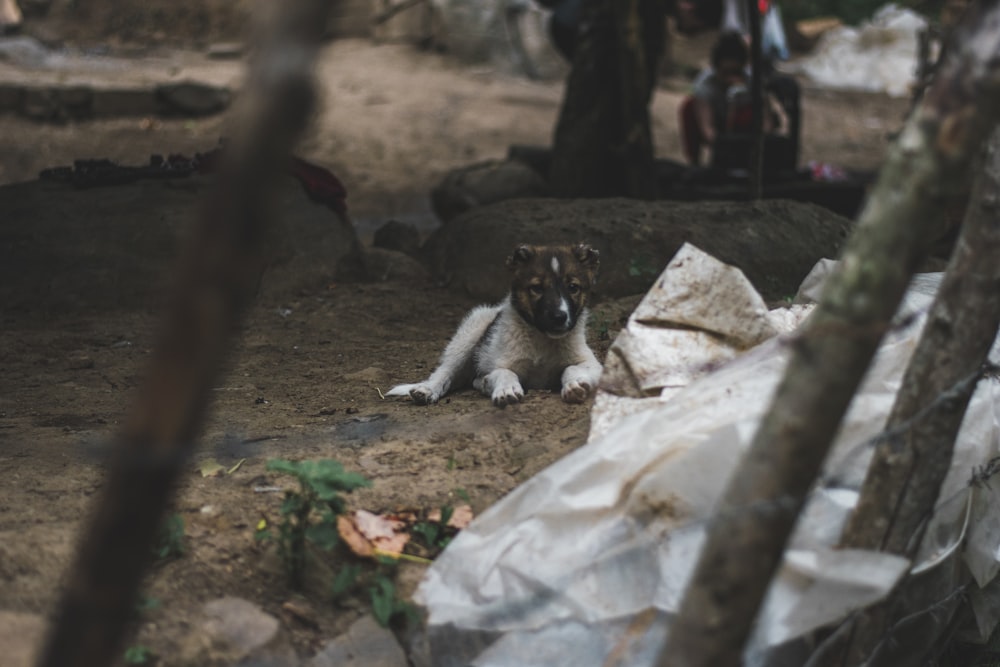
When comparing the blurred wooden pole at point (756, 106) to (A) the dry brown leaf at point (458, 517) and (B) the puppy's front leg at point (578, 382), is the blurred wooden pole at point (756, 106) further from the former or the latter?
(A) the dry brown leaf at point (458, 517)

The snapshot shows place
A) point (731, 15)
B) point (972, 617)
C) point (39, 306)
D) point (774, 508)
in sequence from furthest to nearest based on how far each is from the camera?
1. point (731, 15)
2. point (39, 306)
3. point (972, 617)
4. point (774, 508)

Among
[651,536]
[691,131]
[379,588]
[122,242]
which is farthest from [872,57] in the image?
[379,588]

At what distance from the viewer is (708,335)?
14.3ft

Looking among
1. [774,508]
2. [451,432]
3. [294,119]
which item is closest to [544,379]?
[451,432]

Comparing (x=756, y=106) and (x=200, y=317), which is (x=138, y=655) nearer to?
(x=200, y=317)

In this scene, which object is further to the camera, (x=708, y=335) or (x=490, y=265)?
(x=490, y=265)

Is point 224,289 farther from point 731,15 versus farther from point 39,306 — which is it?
point 731,15

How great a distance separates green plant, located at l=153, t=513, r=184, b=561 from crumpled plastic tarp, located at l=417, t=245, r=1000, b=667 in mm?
805

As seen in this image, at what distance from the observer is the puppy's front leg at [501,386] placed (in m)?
5.14

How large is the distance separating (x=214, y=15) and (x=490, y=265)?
12770 mm

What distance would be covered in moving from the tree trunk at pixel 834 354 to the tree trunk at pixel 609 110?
695 cm

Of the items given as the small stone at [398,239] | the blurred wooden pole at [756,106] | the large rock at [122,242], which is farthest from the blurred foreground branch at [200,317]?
the blurred wooden pole at [756,106]

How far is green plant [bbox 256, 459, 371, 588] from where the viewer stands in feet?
11.6

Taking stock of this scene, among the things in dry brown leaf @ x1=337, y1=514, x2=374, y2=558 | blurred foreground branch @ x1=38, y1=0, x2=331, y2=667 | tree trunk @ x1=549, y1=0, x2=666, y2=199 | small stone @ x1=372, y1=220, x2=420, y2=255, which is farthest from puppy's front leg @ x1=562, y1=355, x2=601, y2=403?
tree trunk @ x1=549, y1=0, x2=666, y2=199
